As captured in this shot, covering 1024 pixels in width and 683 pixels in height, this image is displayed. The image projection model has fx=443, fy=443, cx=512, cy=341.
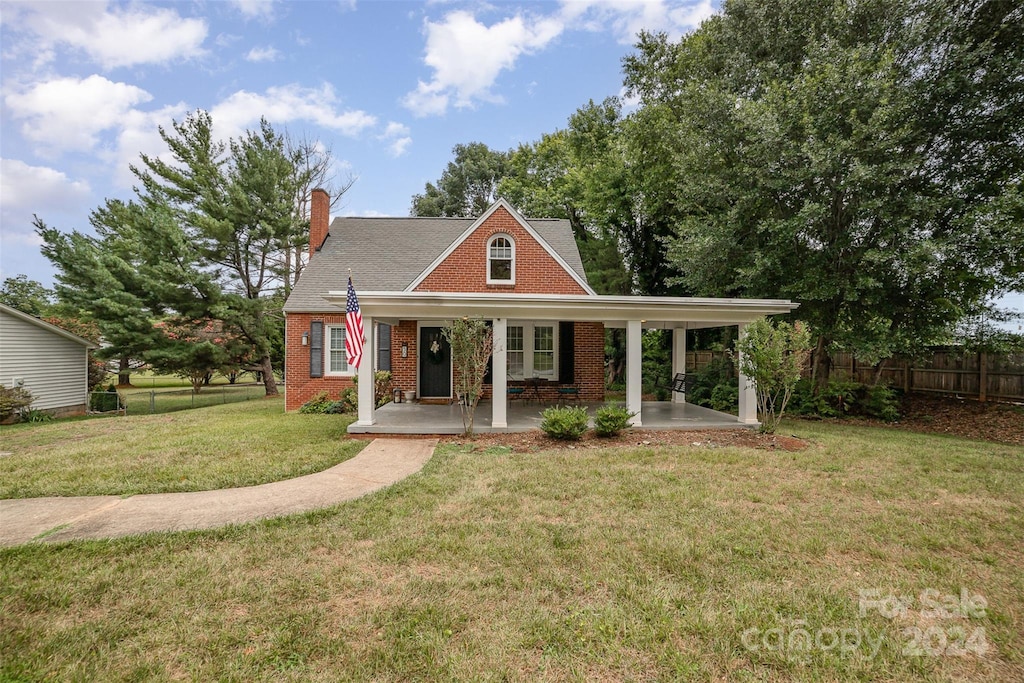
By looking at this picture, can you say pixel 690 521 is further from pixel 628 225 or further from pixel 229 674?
pixel 628 225

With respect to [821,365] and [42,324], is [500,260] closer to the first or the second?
[821,365]

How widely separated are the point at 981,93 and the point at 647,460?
11.7m

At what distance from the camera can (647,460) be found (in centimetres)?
680

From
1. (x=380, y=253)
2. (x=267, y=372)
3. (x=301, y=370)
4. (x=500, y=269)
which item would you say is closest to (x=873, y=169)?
(x=500, y=269)

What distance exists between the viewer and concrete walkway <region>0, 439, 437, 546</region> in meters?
4.25

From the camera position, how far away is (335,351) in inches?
540

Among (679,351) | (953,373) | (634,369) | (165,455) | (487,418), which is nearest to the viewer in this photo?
(165,455)

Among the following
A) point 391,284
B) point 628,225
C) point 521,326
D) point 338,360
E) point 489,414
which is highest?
point 628,225

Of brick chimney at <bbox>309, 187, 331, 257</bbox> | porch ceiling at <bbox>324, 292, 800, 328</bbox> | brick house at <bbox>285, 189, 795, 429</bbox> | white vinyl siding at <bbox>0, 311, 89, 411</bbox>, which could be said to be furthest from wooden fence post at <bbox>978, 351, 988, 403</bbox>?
white vinyl siding at <bbox>0, 311, 89, 411</bbox>

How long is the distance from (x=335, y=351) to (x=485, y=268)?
543 cm

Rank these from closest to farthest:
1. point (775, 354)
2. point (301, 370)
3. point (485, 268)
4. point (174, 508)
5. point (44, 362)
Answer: point (174, 508)
point (775, 354)
point (485, 268)
point (301, 370)
point (44, 362)

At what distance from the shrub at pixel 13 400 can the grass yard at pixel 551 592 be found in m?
13.3

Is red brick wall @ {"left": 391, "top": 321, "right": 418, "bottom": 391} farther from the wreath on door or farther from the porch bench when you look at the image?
the porch bench

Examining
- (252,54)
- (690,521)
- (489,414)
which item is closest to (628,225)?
(489,414)
